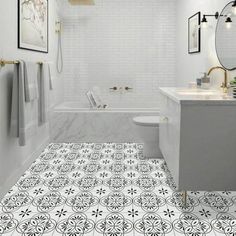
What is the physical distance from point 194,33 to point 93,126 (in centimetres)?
175

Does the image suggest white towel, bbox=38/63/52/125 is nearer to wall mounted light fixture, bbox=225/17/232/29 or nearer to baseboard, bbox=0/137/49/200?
baseboard, bbox=0/137/49/200

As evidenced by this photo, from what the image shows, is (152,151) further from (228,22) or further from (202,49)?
(228,22)

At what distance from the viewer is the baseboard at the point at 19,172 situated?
119 inches

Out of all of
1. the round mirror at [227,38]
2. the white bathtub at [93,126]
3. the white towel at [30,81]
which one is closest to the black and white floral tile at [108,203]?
the white towel at [30,81]

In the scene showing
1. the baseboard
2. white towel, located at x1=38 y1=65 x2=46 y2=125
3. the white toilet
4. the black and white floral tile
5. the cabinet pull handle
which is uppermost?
white towel, located at x1=38 y1=65 x2=46 y2=125

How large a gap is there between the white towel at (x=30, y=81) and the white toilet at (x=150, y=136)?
127 centimetres

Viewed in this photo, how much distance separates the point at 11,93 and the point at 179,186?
5.34 ft

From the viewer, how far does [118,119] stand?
4902 millimetres

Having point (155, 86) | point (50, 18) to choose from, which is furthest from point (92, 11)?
point (155, 86)

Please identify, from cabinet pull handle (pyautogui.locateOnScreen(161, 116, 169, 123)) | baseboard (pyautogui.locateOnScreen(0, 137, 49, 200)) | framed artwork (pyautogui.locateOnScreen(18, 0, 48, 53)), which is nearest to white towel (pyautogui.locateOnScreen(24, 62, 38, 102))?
framed artwork (pyautogui.locateOnScreen(18, 0, 48, 53))

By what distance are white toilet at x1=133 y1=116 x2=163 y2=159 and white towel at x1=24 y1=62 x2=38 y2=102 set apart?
127 centimetres

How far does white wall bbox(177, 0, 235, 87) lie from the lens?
3840mm

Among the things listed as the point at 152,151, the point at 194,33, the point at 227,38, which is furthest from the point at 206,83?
the point at 194,33

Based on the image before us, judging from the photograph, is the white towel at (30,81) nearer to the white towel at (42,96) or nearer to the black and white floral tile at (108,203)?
the white towel at (42,96)
